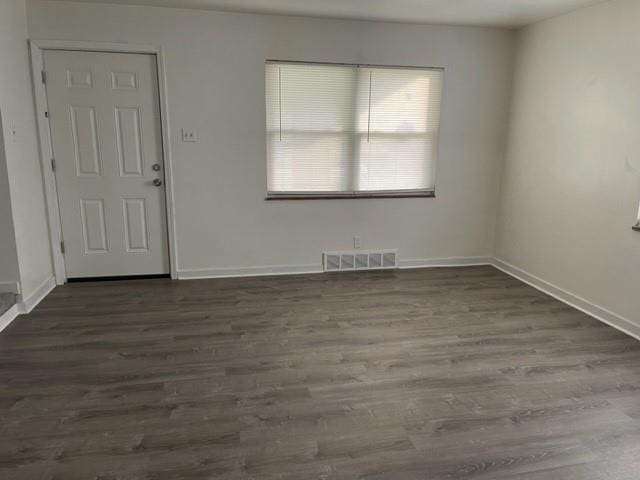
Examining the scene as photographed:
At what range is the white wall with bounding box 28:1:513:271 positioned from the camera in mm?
3914

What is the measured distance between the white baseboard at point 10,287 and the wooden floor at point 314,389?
238 millimetres

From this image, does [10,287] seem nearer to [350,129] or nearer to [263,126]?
[263,126]

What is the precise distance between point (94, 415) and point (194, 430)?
0.53 meters

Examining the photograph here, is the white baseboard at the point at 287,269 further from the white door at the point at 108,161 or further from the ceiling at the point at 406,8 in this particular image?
the ceiling at the point at 406,8

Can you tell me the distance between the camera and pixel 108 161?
159 inches

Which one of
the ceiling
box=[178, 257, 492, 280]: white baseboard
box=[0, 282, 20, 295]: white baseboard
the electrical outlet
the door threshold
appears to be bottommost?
the door threshold

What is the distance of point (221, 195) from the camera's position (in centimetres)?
427

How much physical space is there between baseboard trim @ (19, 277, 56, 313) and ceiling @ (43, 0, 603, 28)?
2360 millimetres

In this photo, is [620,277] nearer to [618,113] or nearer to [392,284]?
[618,113]

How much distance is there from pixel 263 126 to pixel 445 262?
2356 millimetres

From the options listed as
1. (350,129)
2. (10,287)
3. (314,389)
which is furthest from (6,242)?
(350,129)

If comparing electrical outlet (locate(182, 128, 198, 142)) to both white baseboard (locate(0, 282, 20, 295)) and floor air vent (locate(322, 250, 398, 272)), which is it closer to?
floor air vent (locate(322, 250, 398, 272))

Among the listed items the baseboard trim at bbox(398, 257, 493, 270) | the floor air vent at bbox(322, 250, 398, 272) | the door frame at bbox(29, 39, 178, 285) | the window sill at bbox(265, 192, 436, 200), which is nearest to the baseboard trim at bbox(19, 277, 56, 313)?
the door frame at bbox(29, 39, 178, 285)

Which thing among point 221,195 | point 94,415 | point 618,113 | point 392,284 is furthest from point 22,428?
point 618,113
